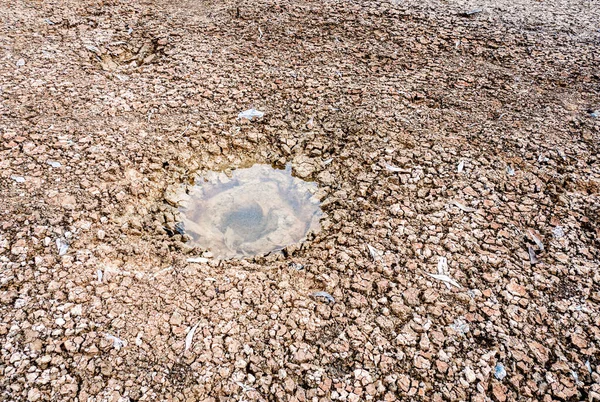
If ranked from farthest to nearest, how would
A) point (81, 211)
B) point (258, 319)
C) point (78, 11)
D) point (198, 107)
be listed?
point (78, 11), point (198, 107), point (81, 211), point (258, 319)

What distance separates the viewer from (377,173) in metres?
2.55

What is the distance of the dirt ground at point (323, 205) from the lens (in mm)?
1754

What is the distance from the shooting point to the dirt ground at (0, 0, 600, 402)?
5.75 ft

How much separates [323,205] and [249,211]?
48 cm

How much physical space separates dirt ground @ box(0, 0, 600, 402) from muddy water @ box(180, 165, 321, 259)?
122 mm

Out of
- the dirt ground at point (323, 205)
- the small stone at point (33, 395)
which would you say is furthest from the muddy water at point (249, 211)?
the small stone at point (33, 395)

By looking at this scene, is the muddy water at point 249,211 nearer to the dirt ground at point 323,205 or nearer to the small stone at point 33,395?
the dirt ground at point 323,205

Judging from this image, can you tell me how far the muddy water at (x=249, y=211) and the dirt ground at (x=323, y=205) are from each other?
122mm

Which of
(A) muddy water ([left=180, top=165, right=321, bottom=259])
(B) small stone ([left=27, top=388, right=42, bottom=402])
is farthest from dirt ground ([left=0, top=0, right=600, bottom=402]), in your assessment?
(A) muddy water ([left=180, top=165, right=321, bottom=259])

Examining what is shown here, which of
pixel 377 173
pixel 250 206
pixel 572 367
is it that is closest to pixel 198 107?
pixel 250 206

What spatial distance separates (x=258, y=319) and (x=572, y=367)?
139cm

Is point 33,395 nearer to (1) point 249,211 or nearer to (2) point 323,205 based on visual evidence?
(1) point 249,211

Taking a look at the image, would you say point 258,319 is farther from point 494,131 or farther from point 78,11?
point 78,11

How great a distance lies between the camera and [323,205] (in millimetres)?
2508
